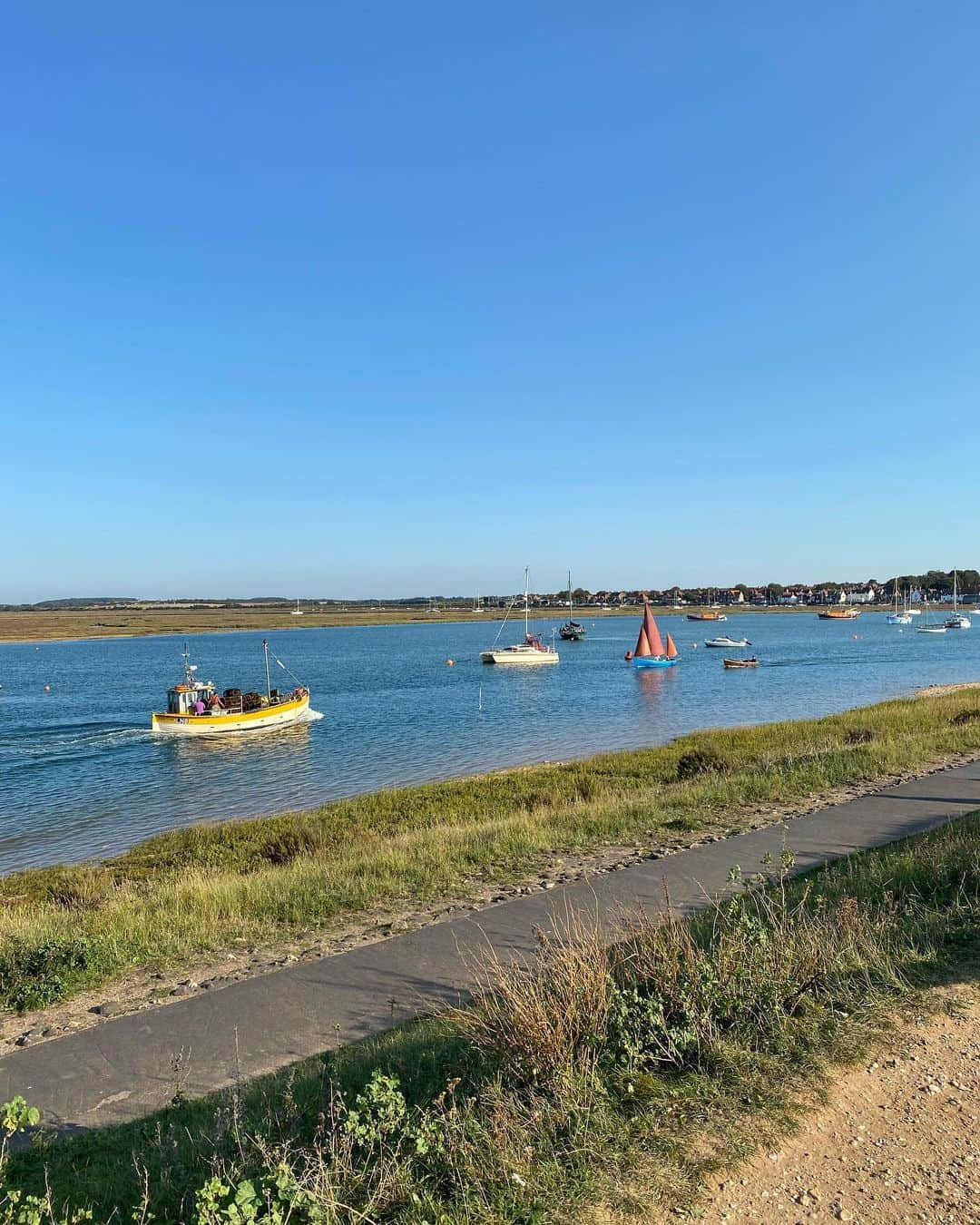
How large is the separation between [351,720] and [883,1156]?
3902 cm

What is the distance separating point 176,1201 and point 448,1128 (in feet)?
4.22

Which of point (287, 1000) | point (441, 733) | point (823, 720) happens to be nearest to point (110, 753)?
point (441, 733)

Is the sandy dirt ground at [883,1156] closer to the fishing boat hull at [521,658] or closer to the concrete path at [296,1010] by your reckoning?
the concrete path at [296,1010]

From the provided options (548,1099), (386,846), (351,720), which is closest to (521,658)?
(351,720)

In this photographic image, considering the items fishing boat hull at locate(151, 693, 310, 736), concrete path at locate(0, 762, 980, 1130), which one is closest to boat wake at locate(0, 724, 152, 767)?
fishing boat hull at locate(151, 693, 310, 736)

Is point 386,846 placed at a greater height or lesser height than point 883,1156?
lesser

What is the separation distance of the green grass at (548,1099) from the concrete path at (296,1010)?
1.61 feet

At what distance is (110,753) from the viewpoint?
112 feet

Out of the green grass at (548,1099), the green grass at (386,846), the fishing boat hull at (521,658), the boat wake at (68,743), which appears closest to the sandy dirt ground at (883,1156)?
the green grass at (548,1099)

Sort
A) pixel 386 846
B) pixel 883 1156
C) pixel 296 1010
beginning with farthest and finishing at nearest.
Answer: pixel 386 846 < pixel 296 1010 < pixel 883 1156

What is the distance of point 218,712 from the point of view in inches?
1519

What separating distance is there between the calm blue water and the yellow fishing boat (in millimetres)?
929

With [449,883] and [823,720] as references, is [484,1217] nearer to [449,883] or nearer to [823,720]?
[449,883]

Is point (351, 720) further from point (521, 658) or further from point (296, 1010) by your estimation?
point (296, 1010)
